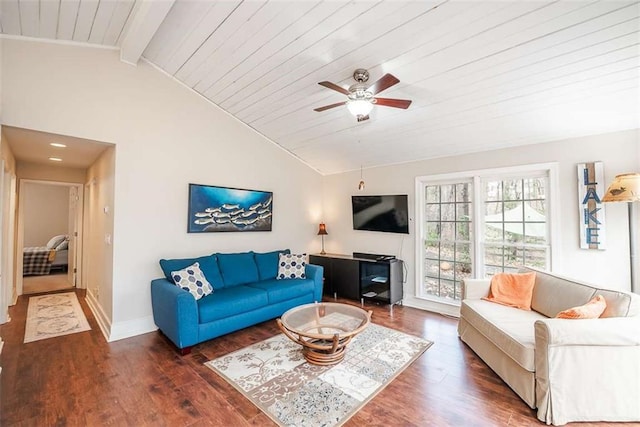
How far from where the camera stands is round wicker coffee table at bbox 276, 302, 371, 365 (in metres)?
2.57

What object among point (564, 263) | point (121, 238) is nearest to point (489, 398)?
point (564, 263)

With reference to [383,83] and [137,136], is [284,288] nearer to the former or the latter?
[137,136]

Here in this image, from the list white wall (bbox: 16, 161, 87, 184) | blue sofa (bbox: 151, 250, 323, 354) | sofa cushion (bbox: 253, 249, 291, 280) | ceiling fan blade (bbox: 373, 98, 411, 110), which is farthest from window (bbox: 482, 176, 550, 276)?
white wall (bbox: 16, 161, 87, 184)

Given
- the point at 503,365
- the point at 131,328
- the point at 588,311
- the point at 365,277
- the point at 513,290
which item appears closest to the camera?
the point at 588,311

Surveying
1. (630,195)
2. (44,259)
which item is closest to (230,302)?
(630,195)

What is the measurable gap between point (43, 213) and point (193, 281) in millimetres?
7511

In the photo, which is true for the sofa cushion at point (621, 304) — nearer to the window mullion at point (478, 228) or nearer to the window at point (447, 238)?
the window mullion at point (478, 228)

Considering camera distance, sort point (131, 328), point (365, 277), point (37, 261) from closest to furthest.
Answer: point (131, 328) → point (365, 277) → point (37, 261)

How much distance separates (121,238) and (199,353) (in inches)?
63.3

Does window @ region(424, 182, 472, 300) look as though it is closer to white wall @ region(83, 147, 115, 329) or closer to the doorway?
white wall @ region(83, 147, 115, 329)

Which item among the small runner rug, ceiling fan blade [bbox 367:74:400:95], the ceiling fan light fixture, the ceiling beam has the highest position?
the ceiling beam

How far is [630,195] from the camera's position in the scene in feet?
8.30

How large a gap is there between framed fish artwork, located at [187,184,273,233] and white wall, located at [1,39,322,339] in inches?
4.5

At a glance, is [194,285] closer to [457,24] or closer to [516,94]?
[457,24]
